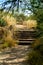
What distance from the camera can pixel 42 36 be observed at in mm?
9539

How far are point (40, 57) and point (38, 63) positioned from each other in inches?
25.7

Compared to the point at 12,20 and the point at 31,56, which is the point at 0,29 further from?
the point at 31,56

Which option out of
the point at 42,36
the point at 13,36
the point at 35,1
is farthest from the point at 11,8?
the point at 13,36

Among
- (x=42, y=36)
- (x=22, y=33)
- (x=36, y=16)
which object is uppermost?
(x=36, y=16)

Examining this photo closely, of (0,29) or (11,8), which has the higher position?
(11,8)

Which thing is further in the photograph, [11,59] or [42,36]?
[11,59]

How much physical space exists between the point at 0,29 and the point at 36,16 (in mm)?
8767

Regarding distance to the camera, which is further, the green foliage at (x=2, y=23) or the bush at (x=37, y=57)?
the green foliage at (x=2, y=23)

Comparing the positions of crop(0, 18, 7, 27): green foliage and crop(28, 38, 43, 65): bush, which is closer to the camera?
crop(28, 38, 43, 65): bush

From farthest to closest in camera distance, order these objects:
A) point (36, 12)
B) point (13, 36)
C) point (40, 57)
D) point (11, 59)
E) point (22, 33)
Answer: point (22, 33), point (13, 36), point (11, 59), point (40, 57), point (36, 12)

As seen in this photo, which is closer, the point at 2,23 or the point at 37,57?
the point at 37,57

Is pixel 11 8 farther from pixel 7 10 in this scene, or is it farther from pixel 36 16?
pixel 36 16

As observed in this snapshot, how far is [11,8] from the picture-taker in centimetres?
827

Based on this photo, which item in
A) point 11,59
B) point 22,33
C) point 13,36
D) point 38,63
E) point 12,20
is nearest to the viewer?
point 38,63
